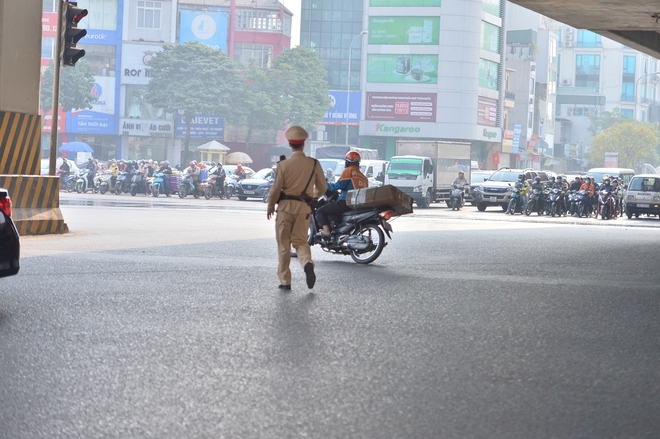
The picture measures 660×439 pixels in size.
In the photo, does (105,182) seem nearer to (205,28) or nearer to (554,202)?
(554,202)

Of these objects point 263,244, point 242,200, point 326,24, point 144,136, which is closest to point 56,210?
point 263,244

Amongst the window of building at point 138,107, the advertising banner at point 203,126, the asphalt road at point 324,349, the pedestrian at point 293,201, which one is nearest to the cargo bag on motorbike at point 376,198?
the asphalt road at point 324,349

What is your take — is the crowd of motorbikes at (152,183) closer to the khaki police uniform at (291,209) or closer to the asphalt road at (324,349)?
the asphalt road at (324,349)

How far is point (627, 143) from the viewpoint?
99625 mm

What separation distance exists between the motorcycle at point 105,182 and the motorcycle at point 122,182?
596 millimetres

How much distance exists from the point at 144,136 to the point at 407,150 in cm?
3442

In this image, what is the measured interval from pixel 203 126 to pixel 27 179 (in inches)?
2176

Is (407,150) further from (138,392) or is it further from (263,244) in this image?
(138,392)

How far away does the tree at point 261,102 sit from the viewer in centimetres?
6844

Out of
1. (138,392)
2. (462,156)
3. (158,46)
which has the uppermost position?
(158,46)

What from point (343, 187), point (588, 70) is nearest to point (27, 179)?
point (343, 187)

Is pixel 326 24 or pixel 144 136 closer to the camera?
pixel 144 136

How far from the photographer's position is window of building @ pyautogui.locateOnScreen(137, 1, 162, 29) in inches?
2830

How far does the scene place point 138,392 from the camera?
17.3ft
